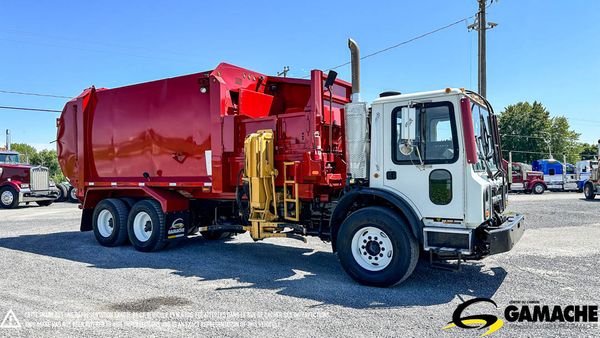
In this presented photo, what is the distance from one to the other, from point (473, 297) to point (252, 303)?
267 cm

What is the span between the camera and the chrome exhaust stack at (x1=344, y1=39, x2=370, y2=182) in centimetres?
608

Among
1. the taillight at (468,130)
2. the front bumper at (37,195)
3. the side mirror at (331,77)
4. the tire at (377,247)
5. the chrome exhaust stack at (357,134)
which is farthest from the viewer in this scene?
the front bumper at (37,195)

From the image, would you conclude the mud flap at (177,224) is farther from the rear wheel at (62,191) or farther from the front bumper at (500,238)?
the rear wheel at (62,191)

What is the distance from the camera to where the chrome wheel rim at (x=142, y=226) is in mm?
8570

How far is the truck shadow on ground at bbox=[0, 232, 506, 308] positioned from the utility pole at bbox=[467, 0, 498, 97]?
41.4 feet

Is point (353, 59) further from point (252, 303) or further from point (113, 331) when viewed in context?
point (113, 331)

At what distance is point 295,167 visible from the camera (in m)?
6.71

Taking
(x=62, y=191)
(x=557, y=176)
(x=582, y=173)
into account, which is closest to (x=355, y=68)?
(x=62, y=191)

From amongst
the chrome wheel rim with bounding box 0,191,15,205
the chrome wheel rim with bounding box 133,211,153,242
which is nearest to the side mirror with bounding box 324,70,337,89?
the chrome wheel rim with bounding box 133,211,153,242

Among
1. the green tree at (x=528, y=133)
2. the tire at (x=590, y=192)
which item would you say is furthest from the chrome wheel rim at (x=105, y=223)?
the green tree at (x=528, y=133)

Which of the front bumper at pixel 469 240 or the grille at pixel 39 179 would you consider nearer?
the front bumper at pixel 469 240

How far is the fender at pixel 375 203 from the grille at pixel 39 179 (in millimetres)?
19679

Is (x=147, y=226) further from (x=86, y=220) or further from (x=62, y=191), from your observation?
(x=62, y=191)

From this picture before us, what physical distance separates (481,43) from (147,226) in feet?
52.0
